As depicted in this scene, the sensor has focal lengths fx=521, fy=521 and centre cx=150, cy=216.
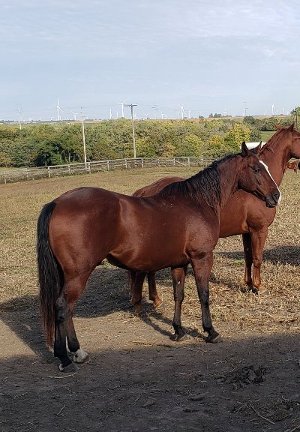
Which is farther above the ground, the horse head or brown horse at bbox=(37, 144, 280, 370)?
the horse head

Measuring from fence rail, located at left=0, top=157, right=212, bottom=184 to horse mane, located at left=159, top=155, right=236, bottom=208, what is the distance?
119ft

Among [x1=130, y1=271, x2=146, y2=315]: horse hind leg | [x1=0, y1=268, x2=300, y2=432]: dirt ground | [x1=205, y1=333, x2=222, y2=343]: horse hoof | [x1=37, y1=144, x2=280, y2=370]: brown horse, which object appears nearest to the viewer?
[x1=0, y1=268, x2=300, y2=432]: dirt ground

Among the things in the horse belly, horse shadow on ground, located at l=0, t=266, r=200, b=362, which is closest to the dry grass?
horse shadow on ground, located at l=0, t=266, r=200, b=362

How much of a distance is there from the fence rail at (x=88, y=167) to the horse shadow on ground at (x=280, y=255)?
3249 cm

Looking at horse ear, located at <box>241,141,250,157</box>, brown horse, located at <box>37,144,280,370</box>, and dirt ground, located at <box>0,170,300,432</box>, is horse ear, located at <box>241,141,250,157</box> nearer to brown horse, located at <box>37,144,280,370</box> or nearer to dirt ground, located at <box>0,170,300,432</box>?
brown horse, located at <box>37,144,280,370</box>

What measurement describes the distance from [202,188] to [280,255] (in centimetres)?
470

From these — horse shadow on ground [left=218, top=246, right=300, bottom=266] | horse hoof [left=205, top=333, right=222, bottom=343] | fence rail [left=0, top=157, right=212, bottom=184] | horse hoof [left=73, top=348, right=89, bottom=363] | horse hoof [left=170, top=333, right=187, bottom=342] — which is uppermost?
horse hoof [left=73, top=348, right=89, bottom=363]

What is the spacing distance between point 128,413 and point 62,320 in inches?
53.5

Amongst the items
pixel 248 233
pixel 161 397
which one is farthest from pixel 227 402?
pixel 248 233

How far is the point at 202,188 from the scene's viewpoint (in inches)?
237

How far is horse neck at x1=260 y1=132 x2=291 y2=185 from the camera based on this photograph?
8.04 metres

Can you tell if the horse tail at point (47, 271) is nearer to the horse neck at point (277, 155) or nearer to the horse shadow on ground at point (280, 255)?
the horse neck at point (277, 155)

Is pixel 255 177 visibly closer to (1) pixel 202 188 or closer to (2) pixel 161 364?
(1) pixel 202 188

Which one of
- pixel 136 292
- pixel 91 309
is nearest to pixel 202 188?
pixel 136 292
